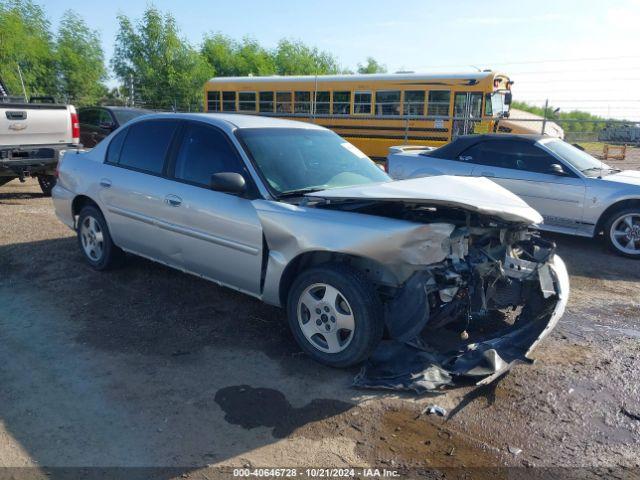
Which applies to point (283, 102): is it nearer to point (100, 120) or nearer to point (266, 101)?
point (266, 101)

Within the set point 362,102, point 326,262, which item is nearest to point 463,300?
point 326,262

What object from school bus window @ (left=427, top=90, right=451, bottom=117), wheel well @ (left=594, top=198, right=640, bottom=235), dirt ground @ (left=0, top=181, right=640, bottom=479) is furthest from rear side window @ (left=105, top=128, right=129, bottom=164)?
school bus window @ (left=427, top=90, right=451, bottom=117)

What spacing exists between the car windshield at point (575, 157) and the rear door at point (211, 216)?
17.5 ft

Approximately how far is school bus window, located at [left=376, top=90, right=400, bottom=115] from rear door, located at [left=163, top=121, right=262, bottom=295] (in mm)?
12939

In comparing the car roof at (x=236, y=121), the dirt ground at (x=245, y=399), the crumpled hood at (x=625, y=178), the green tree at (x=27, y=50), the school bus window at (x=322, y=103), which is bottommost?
the dirt ground at (x=245, y=399)

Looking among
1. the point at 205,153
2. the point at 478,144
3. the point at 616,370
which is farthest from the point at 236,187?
the point at 478,144

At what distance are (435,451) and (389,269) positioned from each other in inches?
48.1

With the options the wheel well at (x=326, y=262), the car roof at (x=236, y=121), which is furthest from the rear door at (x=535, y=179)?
the wheel well at (x=326, y=262)

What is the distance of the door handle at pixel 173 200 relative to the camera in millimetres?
4586

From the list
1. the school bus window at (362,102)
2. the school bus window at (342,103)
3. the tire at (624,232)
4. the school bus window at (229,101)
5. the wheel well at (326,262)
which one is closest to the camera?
the wheel well at (326,262)

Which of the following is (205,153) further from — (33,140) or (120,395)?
(33,140)

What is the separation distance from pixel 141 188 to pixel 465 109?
1279cm

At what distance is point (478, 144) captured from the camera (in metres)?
8.35

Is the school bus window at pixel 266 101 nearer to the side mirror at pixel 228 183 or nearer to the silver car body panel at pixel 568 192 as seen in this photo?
the silver car body panel at pixel 568 192
